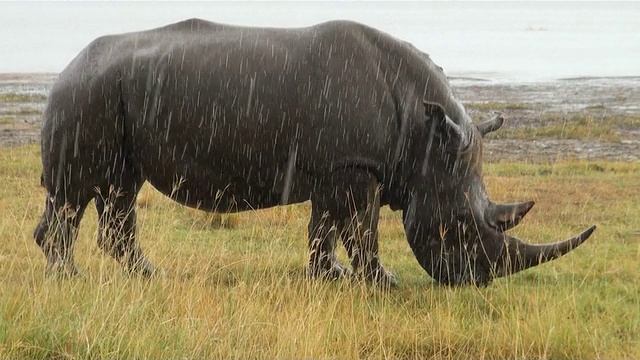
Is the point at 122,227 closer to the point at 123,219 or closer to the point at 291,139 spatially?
the point at 123,219

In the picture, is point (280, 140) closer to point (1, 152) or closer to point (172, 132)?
point (172, 132)

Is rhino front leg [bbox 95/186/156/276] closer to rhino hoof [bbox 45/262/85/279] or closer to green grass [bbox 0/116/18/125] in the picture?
rhino hoof [bbox 45/262/85/279]

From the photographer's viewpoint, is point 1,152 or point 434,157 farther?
point 1,152

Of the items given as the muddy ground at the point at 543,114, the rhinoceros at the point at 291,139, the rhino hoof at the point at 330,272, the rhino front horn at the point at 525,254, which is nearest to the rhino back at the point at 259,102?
the rhinoceros at the point at 291,139

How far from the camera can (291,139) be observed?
6203mm

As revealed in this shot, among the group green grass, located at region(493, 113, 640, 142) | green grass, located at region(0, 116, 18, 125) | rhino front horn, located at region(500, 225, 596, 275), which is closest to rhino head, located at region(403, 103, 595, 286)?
rhino front horn, located at region(500, 225, 596, 275)

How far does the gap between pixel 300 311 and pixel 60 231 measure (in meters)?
2.31

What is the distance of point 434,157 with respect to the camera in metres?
6.12

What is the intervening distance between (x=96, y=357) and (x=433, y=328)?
6.29 feet


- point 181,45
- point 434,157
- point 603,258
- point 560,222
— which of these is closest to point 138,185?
point 181,45

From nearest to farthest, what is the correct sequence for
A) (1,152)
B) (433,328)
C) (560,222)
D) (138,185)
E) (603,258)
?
(433,328) < (138,185) < (603,258) < (560,222) < (1,152)

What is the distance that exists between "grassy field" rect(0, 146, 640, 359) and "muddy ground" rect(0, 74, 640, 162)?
9.45 m

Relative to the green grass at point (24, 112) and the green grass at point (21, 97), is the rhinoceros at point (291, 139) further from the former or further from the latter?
the green grass at point (21, 97)

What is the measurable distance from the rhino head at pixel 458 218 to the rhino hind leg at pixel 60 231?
2.37 metres
